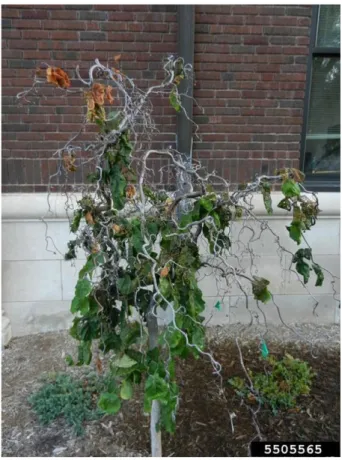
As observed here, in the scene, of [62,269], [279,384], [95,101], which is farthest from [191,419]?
[95,101]

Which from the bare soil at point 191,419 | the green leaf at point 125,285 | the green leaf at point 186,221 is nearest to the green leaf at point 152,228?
the green leaf at point 186,221

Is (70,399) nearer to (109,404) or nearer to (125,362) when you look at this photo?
(109,404)

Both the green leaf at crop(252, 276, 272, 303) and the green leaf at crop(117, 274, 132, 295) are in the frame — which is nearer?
the green leaf at crop(117, 274, 132, 295)

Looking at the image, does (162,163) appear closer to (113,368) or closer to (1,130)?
(1,130)

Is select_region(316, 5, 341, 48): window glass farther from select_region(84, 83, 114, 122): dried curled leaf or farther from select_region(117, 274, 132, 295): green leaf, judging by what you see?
select_region(117, 274, 132, 295): green leaf

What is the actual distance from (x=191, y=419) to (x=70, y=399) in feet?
2.66

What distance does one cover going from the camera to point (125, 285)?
1623 millimetres

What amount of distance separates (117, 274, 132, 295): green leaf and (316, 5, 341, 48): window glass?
10.1ft

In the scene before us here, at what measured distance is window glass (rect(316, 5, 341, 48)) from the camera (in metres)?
3.47

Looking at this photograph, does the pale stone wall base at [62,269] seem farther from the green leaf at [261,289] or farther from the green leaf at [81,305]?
the green leaf at [81,305]

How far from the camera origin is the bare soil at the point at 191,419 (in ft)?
7.39

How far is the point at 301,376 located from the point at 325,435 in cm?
50

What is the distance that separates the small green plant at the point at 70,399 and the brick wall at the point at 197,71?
1664 millimetres

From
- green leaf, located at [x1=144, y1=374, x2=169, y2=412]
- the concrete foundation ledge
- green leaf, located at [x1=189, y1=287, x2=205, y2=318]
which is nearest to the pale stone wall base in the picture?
the concrete foundation ledge
